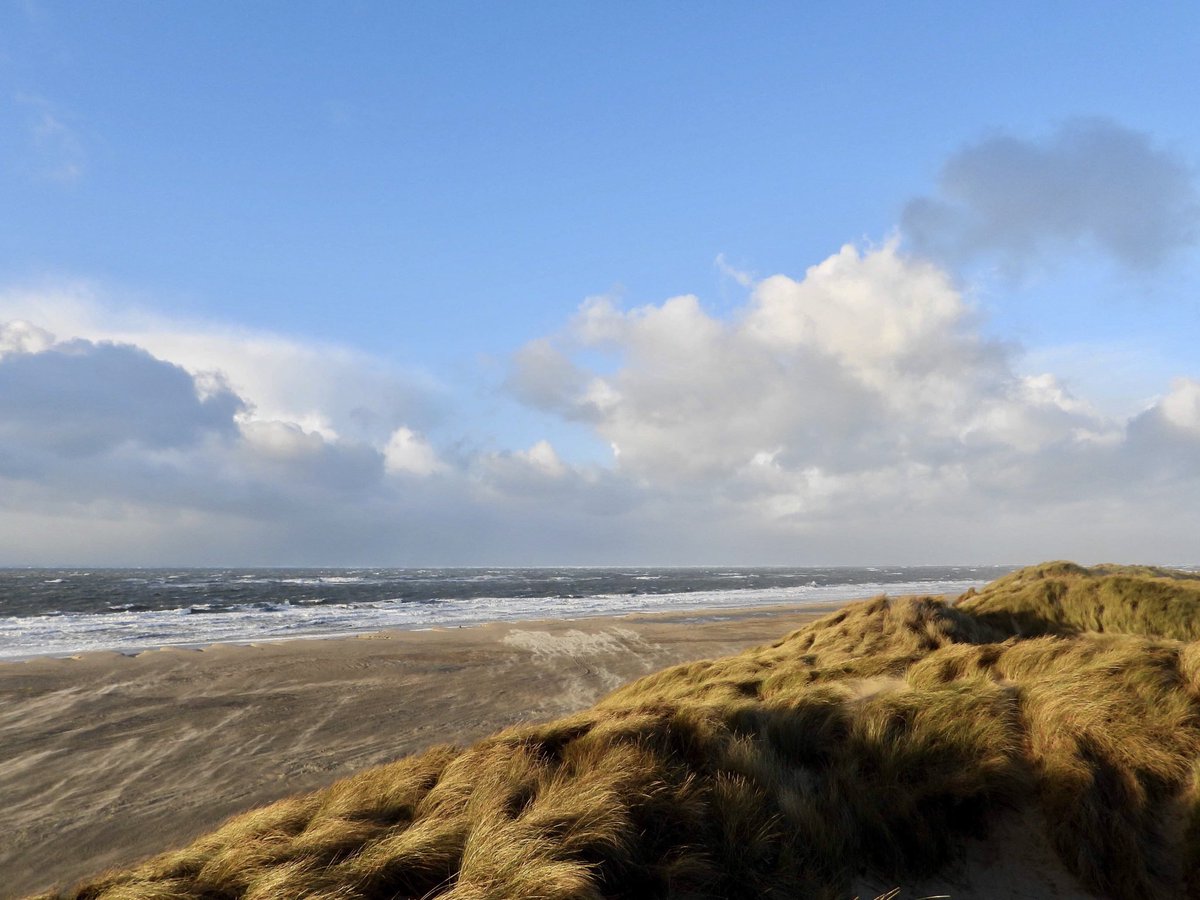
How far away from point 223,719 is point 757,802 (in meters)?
12.5

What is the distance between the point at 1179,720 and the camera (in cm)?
570

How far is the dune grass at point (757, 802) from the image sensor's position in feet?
13.0

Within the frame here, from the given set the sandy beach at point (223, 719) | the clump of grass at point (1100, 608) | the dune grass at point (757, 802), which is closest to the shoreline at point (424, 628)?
the sandy beach at point (223, 719)

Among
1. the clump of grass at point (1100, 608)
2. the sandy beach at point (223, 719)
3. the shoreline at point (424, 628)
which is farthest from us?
the shoreline at point (424, 628)

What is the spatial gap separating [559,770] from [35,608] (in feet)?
172

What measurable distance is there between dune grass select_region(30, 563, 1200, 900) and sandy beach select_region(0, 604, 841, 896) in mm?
4985

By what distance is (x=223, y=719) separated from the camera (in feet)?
42.8

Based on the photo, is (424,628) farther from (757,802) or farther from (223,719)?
(757,802)

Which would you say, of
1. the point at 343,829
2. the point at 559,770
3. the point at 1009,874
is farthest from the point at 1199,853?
the point at 343,829

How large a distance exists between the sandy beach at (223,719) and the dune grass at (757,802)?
4.99 metres

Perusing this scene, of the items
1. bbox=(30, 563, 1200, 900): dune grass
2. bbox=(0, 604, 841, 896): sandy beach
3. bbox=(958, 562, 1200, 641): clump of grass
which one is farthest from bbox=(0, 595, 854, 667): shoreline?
bbox=(958, 562, 1200, 641): clump of grass

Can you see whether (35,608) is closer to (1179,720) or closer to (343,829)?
(343,829)

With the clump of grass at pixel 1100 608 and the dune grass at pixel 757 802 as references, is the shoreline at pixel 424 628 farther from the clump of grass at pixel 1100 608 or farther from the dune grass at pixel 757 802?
the clump of grass at pixel 1100 608

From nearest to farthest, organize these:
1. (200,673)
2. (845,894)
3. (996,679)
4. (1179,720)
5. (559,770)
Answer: (845,894) < (559,770) < (1179,720) < (996,679) < (200,673)
